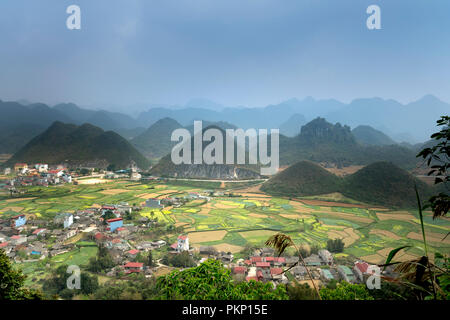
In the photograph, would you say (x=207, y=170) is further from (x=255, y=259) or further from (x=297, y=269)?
(x=297, y=269)

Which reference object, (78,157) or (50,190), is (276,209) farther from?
(78,157)

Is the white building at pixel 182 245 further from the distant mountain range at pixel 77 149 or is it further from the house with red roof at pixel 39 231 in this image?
the distant mountain range at pixel 77 149

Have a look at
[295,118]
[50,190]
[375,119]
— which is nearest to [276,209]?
[50,190]

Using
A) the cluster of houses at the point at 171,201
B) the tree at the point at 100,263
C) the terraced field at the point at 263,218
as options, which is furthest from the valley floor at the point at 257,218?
the tree at the point at 100,263

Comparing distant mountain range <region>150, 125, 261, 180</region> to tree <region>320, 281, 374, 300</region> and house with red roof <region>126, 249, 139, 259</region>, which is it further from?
tree <region>320, 281, 374, 300</region>

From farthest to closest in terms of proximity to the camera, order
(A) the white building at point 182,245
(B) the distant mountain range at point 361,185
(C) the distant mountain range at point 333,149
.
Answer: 1. (C) the distant mountain range at point 333,149
2. (B) the distant mountain range at point 361,185
3. (A) the white building at point 182,245

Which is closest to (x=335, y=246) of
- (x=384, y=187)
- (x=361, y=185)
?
(x=384, y=187)
